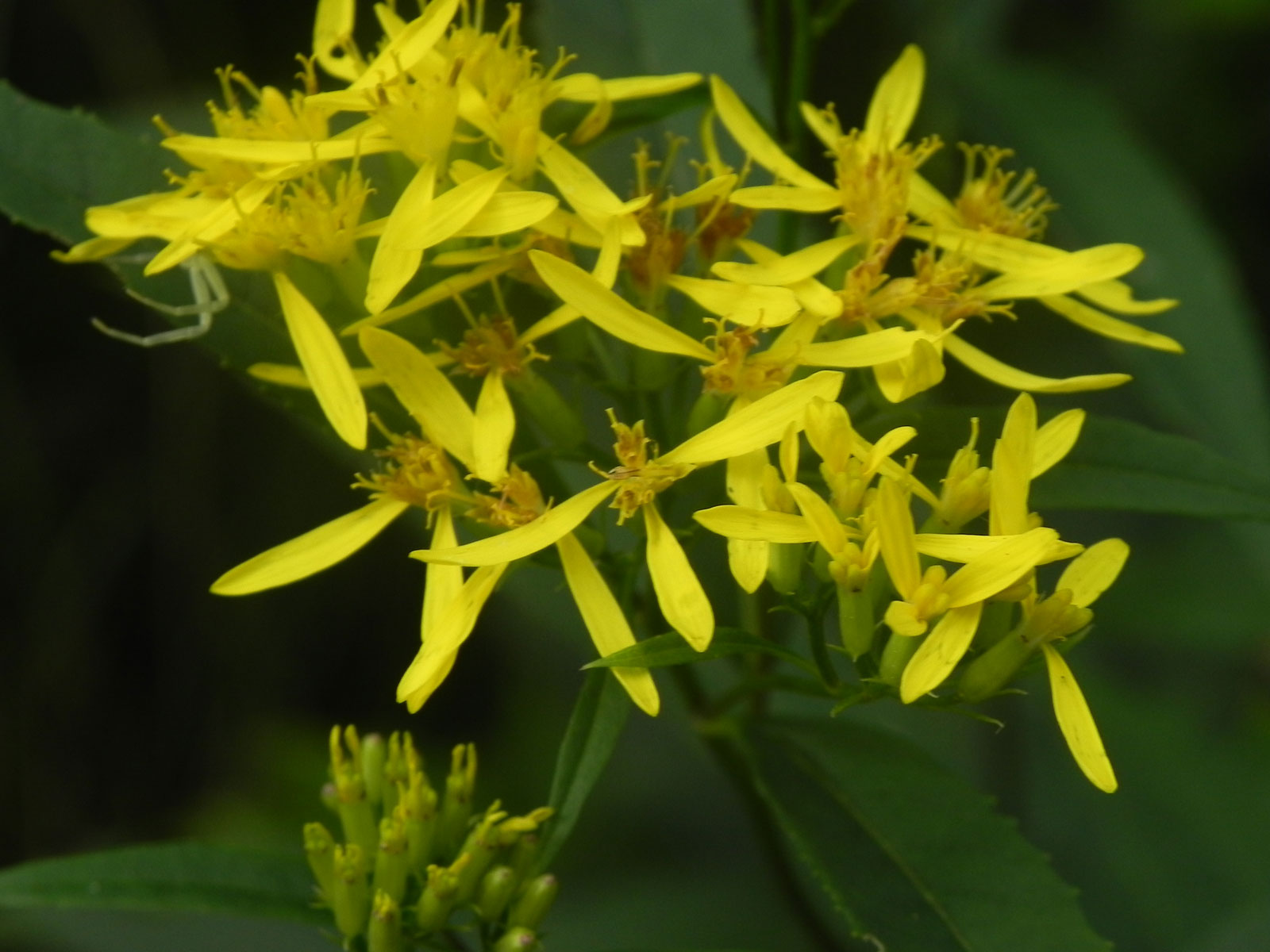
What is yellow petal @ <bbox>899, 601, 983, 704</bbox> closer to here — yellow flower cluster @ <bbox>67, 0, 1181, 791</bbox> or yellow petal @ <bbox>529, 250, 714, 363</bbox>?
yellow flower cluster @ <bbox>67, 0, 1181, 791</bbox>

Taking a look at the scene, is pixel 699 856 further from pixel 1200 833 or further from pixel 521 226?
pixel 521 226

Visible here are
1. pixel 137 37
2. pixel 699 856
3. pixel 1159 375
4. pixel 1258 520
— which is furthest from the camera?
pixel 137 37

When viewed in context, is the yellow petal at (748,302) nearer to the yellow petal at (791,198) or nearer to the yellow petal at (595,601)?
the yellow petal at (791,198)

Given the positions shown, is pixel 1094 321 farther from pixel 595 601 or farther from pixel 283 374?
pixel 283 374

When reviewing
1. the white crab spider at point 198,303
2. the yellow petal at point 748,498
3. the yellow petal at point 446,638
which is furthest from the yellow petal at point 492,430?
the white crab spider at point 198,303

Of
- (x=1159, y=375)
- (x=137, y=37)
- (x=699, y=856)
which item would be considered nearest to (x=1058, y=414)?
(x=1159, y=375)

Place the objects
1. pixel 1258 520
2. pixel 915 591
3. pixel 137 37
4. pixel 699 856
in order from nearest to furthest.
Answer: pixel 915 591
pixel 1258 520
pixel 699 856
pixel 137 37
